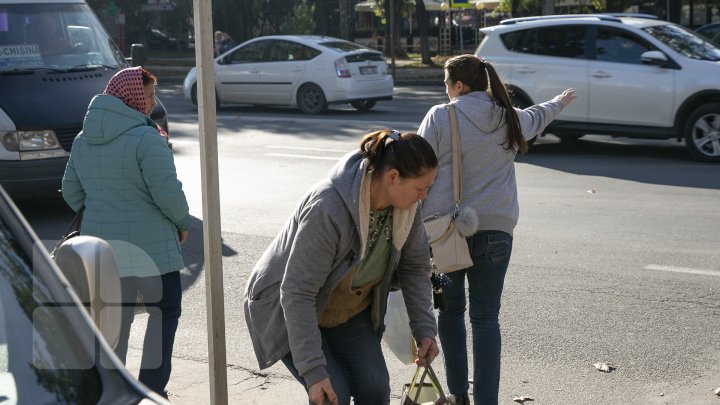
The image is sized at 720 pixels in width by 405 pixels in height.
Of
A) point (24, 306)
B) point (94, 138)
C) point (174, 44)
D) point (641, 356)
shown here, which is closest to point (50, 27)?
point (94, 138)

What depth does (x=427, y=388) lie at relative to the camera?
168 inches

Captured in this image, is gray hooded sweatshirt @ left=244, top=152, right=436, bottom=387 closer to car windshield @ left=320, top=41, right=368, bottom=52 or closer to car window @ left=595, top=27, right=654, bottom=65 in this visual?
car window @ left=595, top=27, right=654, bottom=65

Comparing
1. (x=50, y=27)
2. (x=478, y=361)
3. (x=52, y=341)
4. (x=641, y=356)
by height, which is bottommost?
(x=641, y=356)

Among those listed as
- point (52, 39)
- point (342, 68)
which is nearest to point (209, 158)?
point (52, 39)

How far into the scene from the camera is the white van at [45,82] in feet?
33.0

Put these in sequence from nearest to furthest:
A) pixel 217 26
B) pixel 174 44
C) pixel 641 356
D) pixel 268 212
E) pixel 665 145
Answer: pixel 641 356 < pixel 268 212 < pixel 665 145 < pixel 217 26 < pixel 174 44

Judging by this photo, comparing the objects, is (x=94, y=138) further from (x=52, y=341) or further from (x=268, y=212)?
(x=268, y=212)

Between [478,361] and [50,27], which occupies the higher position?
[50,27]

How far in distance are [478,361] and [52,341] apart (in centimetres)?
287

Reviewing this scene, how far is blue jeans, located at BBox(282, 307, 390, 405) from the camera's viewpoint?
3.81 metres

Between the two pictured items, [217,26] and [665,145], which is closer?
[665,145]

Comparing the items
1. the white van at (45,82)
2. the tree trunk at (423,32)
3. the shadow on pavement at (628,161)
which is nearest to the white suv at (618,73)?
the shadow on pavement at (628,161)

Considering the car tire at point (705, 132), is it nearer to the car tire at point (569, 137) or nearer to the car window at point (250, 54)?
the car tire at point (569, 137)

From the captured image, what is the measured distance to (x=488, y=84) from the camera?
16.4 feet
